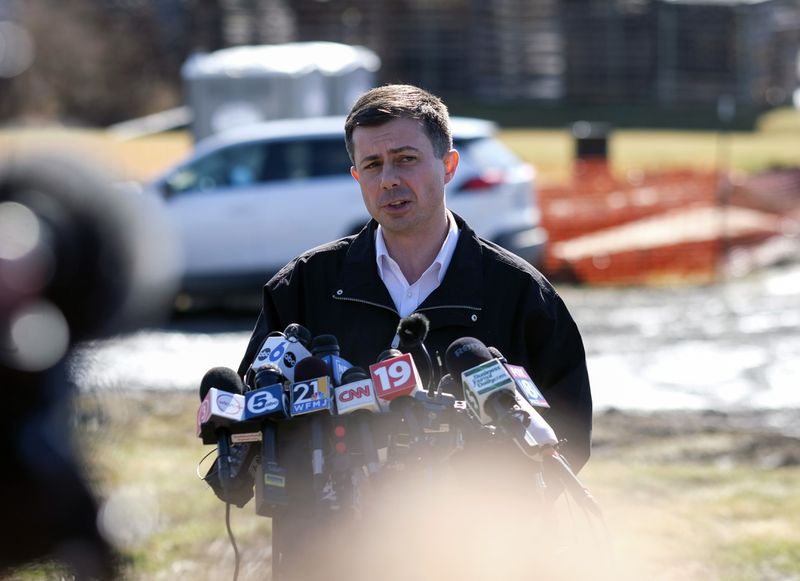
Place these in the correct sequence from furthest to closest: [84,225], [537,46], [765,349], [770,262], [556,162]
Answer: [537,46] → [556,162] → [770,262] → [765,349] → [84,225]

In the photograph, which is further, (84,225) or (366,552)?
(366,552)

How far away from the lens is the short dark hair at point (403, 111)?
125 inches

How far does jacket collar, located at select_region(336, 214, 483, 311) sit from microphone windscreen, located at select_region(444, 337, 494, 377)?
1.95ft

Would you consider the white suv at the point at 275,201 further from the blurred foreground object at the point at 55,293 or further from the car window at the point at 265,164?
the blurred foreground object at the point at 55,293

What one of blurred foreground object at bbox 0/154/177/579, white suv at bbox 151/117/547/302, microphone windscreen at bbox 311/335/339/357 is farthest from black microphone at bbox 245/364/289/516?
white suv at bbox 151/117/547/302

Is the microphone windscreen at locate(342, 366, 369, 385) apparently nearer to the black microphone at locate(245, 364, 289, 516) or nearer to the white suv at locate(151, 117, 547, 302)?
the black microphone at locate(245, 364, 289, 516)

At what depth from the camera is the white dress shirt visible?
326 cm

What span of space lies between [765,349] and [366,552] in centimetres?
912

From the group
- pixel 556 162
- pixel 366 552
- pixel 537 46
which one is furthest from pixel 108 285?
pixel 537 46

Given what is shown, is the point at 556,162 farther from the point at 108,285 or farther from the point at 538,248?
the point at 108,285

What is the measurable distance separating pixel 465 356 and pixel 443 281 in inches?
28.5

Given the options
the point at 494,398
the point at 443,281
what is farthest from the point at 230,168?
the point at 494,398

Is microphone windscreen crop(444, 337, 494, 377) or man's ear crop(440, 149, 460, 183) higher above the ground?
man's ear crop(440, 149, 460, 183)

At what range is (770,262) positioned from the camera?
15.4 m
